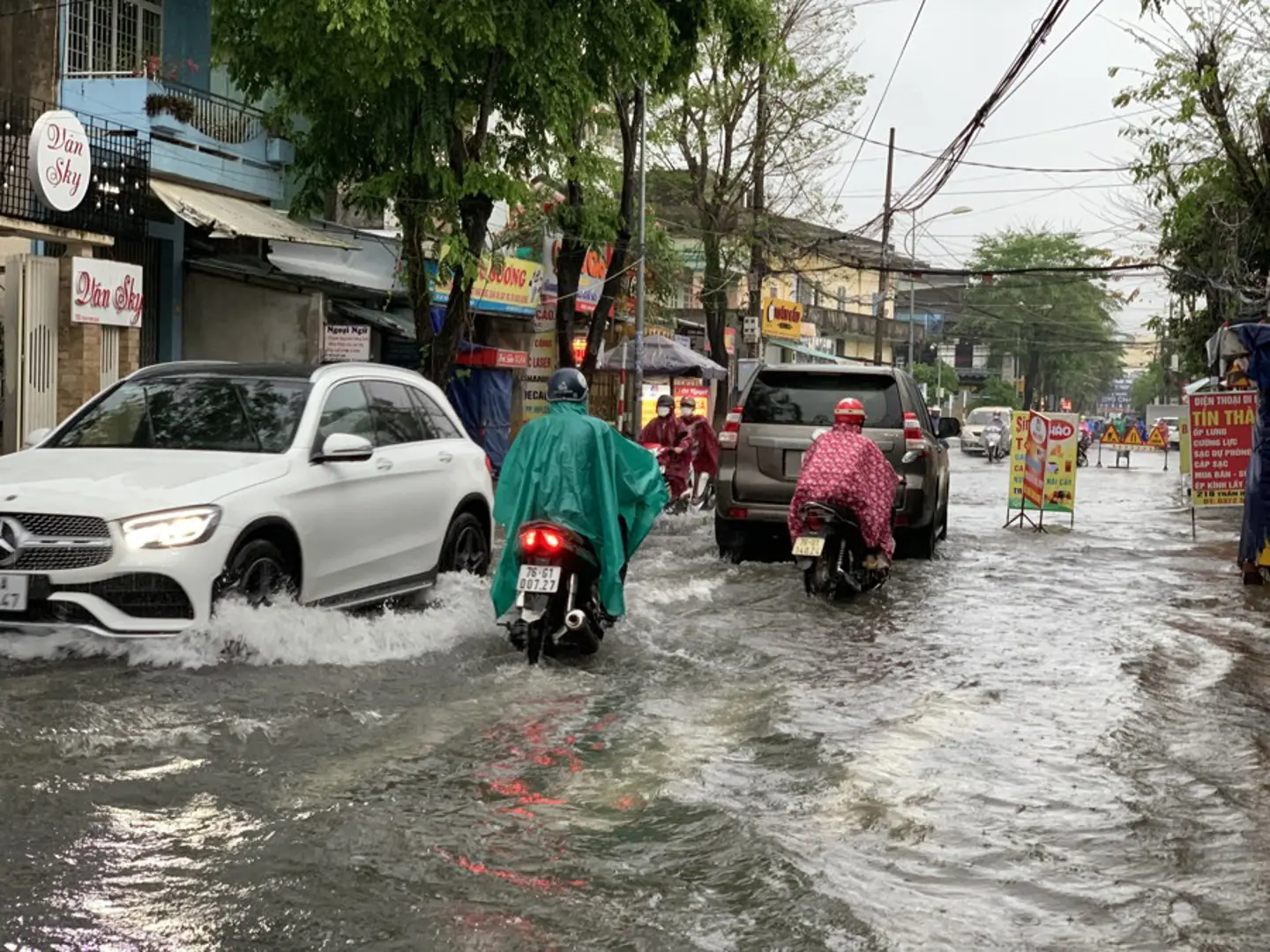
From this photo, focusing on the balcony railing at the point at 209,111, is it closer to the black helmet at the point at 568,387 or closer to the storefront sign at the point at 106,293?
the storefront sign at the point at 106,293

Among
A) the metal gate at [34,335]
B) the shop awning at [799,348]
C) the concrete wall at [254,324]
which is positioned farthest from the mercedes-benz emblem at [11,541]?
the shop awning at [799,348]

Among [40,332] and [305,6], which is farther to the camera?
[40,332]

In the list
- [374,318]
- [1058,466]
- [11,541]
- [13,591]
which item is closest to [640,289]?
[374,318]

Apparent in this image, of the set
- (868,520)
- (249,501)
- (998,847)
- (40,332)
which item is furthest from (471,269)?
(998,847)

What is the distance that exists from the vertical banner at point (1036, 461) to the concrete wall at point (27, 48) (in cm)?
1274

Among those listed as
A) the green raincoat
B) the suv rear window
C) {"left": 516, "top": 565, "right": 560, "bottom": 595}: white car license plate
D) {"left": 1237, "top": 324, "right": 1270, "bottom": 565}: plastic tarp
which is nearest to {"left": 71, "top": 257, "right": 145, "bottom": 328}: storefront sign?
the suv rear window

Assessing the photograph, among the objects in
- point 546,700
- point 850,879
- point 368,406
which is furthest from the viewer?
point 368,406

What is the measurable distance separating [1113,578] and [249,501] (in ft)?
28.9

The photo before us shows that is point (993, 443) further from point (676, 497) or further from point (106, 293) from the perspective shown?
point (106, 293)

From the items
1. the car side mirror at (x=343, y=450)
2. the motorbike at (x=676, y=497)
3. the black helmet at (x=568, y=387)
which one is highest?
the black helmet at (x=568, y=387)

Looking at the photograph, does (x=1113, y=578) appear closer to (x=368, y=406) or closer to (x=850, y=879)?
(x=368, y=406)

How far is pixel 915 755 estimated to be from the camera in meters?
6.10

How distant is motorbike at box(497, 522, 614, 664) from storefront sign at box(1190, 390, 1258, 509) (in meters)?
10.3

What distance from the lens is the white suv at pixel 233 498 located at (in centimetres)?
683
